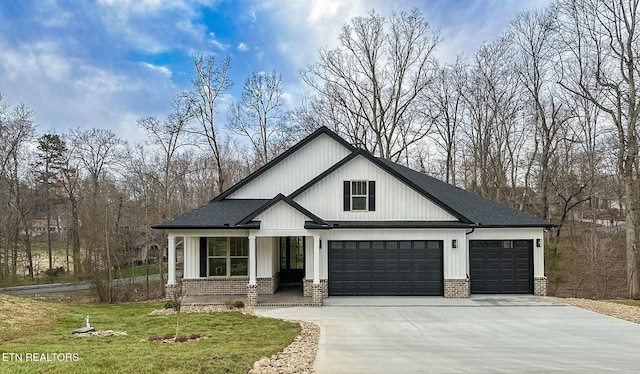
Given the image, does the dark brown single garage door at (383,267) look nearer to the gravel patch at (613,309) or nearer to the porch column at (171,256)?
the gravel patch at (613,309)

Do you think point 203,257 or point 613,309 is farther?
point 203,257

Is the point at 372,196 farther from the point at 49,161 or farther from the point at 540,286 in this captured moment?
the point at 49,161

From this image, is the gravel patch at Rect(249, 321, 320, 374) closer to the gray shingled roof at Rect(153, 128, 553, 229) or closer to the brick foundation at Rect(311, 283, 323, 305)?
the brick foundation at Rect(311, 283, 323, 305)

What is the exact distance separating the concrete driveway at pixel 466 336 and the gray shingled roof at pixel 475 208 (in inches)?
114

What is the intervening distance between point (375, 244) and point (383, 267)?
95 centimetres

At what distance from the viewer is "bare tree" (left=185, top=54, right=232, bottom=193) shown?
27.8m

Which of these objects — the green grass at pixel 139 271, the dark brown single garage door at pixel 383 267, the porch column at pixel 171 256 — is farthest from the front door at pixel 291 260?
the green grass at pixel 139 271

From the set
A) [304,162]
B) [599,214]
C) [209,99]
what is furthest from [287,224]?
[599,214]

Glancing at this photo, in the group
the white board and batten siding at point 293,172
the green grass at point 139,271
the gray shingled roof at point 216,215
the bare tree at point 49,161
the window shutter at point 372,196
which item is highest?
the bare tree at point 49,161

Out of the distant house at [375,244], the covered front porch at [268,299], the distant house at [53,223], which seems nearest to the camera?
the covered front porch at [268,299]

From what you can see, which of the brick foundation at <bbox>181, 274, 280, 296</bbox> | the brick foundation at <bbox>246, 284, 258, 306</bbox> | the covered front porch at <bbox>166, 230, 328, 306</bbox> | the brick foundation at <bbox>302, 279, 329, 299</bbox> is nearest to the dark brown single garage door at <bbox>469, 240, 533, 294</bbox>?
the brick foundation at <bbox>302, 279, 329, 299</bbox>

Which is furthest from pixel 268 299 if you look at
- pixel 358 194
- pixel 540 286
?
pixel 540 286

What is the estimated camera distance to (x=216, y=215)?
50.3ft

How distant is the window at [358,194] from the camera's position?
50.1 feet
